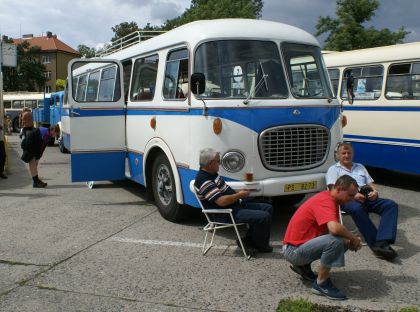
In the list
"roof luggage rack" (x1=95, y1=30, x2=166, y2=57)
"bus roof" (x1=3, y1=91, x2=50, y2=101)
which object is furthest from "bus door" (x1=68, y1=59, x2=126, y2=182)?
"bus roof" (x1=3, y1=91, x2=50, y2=101)

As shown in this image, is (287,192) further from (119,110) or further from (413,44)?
(413,44)

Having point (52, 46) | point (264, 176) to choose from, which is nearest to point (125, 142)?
point (264, 176)

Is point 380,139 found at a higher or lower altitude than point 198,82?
lower

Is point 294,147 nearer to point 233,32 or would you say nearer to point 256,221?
point 256,221

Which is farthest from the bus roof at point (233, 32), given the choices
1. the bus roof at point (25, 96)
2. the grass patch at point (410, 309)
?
the bus roof at point (25, 96)

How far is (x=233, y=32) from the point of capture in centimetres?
631

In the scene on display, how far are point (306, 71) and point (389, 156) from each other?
3.80 metres

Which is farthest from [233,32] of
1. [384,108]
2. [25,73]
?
[25,73]

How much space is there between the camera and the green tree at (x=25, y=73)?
79.4 m

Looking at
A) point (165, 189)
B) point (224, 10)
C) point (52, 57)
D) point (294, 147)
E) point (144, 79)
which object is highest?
point (52, 57)

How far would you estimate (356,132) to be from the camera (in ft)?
34.4

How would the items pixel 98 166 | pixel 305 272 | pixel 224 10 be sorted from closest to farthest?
1. pixel 305 272
2. pixel 98 166
3. pixel 224 10

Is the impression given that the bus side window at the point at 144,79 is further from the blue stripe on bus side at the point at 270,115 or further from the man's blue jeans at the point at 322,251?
the man's blue jeans at the point at 322,251

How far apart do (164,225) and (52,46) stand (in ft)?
314
